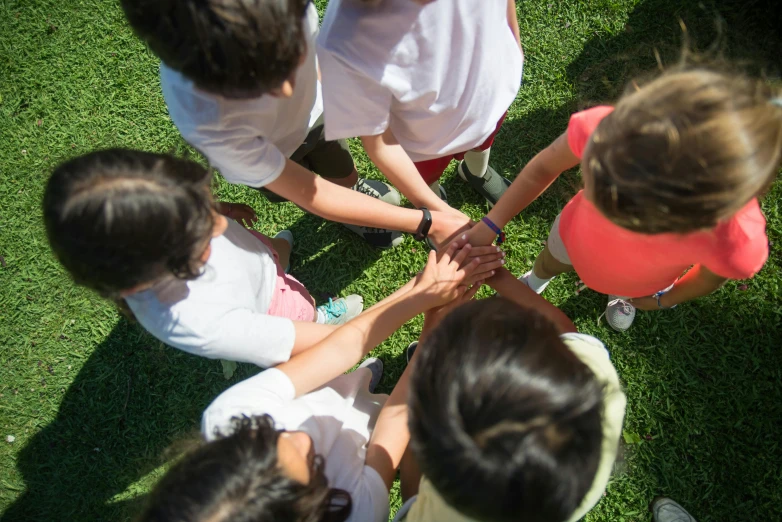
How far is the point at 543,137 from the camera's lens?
9.80 feet

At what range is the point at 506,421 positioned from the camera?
1.06 m

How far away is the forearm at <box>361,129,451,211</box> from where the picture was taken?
1803mm

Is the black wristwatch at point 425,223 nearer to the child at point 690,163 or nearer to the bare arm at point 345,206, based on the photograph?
the bare arm at point 345,206

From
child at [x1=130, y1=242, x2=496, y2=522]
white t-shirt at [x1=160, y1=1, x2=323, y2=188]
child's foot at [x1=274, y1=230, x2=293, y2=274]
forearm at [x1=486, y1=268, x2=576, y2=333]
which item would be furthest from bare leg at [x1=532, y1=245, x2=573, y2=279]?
child's foot at [x1=274, y1=230, x2=293, y2=274]

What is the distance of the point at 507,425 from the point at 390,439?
0.78 m

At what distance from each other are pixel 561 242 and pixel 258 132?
134 centimetres

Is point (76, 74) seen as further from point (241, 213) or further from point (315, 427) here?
point (315, 427)

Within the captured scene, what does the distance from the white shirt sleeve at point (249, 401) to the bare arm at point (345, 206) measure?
65cm

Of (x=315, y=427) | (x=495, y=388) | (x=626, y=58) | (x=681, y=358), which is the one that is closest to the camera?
(x=495, y=388)

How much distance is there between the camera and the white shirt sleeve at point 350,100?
1.47 m

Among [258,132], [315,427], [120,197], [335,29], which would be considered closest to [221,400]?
[315,427]

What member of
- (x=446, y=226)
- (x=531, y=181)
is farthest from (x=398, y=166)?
(x=531, y=181)

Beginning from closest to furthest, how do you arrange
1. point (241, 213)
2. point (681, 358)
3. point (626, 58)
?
point (241, 213), point (681, 358), point (626, 58)

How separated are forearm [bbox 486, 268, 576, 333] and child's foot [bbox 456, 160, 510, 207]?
81 centimetres
